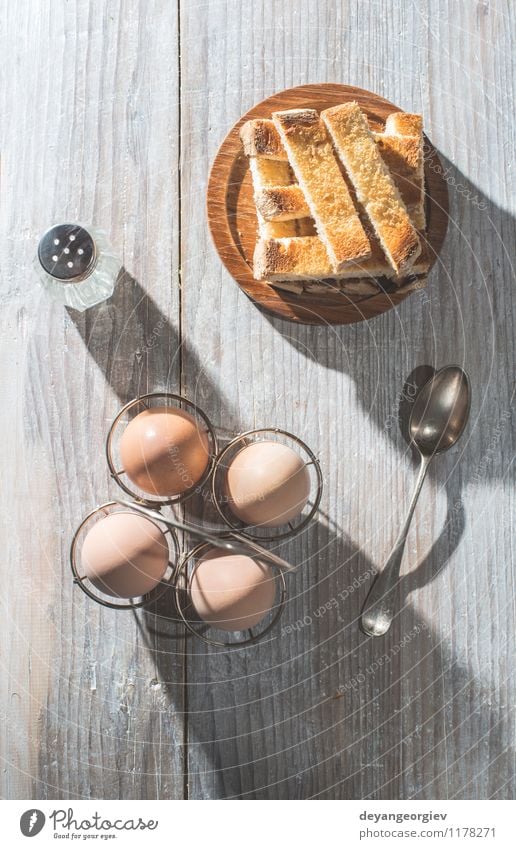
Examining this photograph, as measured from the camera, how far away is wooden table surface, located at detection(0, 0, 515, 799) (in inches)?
28.6

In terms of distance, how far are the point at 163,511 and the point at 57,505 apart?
0.11 m

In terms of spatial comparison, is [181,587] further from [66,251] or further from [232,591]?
[66,251]

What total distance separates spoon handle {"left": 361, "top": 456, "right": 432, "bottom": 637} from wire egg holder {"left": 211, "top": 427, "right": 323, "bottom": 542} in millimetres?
91

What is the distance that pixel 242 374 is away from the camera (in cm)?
74

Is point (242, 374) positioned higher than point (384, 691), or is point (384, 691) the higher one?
point (242, 374)

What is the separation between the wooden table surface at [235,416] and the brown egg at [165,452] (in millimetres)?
84

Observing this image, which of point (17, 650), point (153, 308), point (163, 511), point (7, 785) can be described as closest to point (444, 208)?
point (153, 308)

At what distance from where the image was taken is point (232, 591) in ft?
2.08

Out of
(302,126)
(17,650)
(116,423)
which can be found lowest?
(17,650)

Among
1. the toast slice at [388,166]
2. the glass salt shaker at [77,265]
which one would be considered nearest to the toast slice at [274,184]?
the toast slice at [388,166]

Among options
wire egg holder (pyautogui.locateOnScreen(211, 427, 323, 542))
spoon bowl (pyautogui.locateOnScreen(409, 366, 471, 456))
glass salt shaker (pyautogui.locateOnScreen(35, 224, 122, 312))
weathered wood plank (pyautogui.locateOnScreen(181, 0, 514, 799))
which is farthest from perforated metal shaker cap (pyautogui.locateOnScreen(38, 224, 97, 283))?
spoon bowl (pyautogui.locateOnScreen(409, 366, 471, 456))

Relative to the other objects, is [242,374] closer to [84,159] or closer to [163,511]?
[163,511]

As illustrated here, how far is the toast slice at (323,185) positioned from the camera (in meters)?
0.67

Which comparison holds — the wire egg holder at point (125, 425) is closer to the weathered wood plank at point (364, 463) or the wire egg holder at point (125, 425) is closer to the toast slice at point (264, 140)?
the weathered wood plank at point (364, 463)
